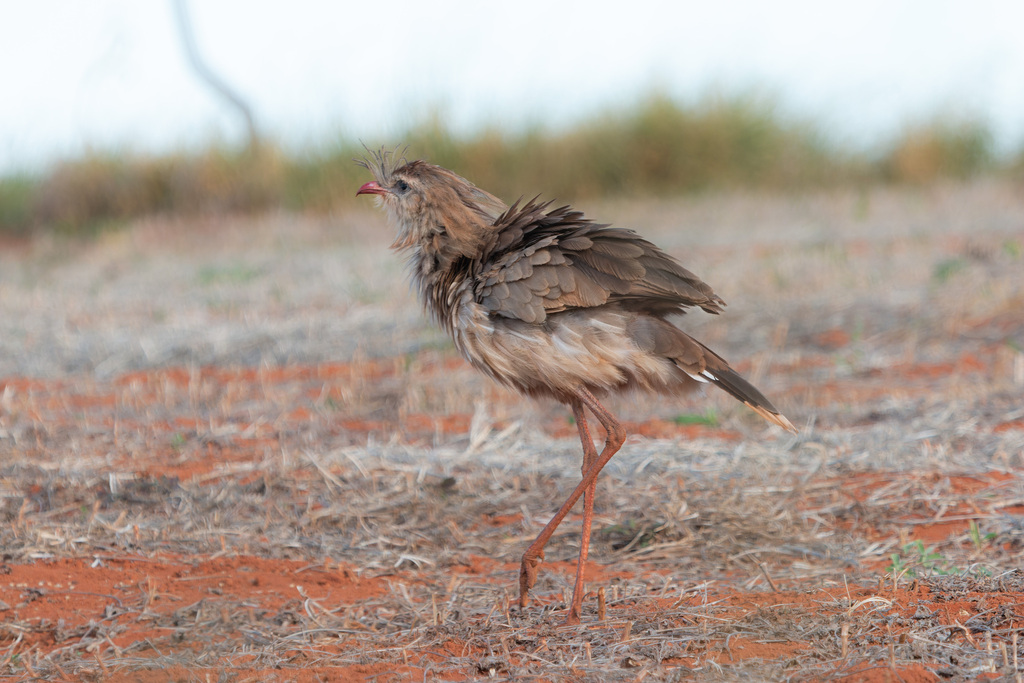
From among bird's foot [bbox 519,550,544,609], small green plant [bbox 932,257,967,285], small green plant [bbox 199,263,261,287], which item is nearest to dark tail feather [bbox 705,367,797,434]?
bird's foot [bbox 519,550,544,609]

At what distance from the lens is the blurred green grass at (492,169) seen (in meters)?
15.1

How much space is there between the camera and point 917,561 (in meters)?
3.35

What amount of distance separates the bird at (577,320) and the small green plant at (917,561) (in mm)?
638

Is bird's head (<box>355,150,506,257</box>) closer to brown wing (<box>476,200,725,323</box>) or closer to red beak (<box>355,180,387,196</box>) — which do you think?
red beak (<box>355,180,387,196</box>)

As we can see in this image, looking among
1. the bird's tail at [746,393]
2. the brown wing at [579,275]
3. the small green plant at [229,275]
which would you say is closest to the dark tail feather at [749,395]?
the bird's tail at [746,393]

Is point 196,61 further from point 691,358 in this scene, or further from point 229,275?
point 691,358

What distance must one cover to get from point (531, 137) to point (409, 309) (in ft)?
25.5

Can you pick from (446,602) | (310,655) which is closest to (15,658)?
(310,655)

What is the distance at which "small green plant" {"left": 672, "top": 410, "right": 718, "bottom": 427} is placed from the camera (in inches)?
204

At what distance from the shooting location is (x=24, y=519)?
3707mm

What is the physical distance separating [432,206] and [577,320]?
2.46 ft

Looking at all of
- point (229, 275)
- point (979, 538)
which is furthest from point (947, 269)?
point (229, 275)

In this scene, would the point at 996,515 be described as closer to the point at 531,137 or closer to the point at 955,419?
the point at 955,419

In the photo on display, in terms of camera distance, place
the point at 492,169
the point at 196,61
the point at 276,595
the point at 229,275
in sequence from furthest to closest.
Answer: the point at 196,61, the point at 492,169, the point at 229,275, the point at 276,595
